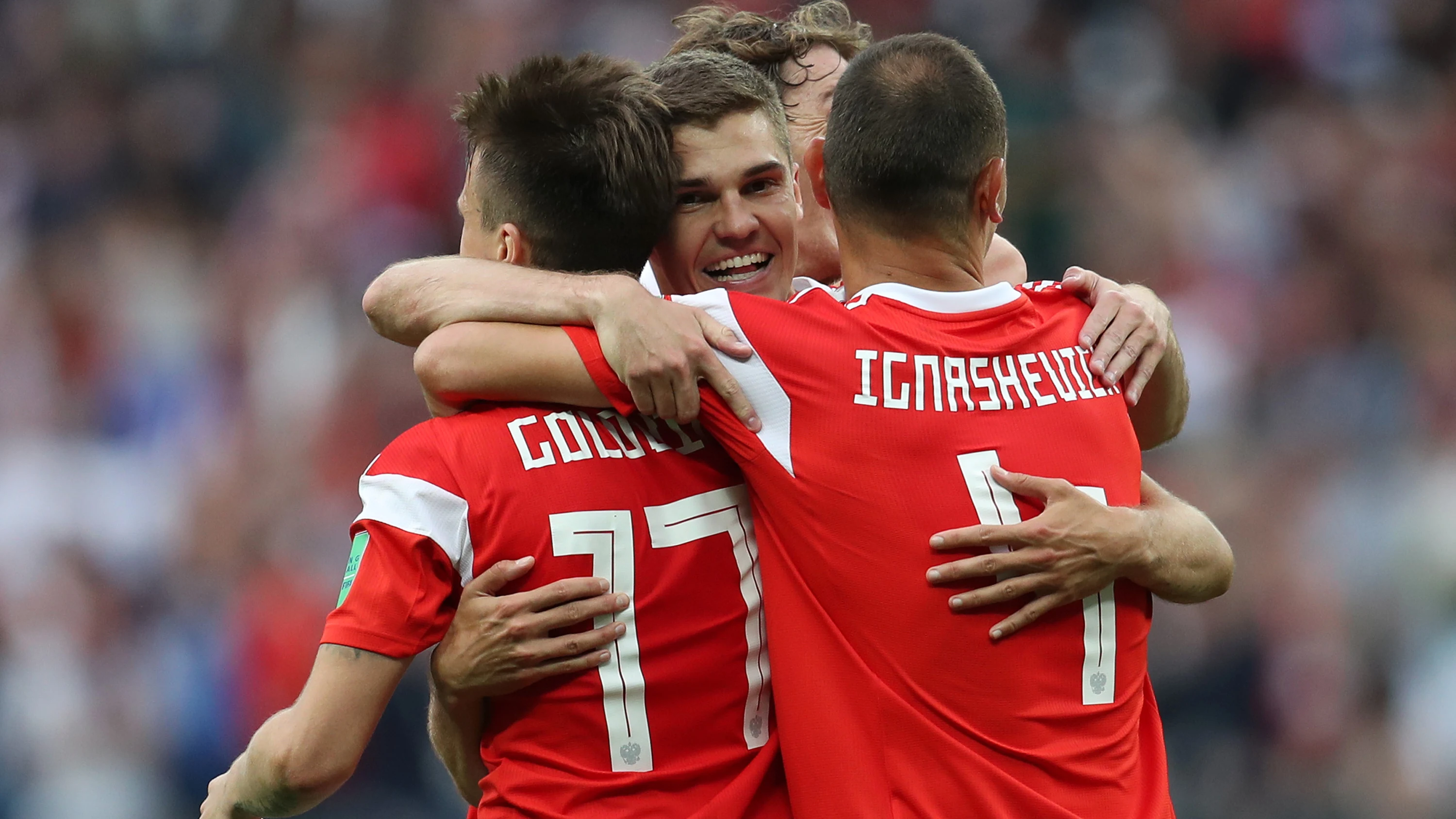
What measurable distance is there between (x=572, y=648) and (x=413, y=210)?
725 centimetres

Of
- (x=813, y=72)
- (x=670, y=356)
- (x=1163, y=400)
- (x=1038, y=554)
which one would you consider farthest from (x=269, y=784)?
(x=813, y=72)

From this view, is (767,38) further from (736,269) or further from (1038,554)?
(1038,554)

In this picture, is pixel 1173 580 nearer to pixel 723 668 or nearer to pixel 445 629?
pixel 723 668

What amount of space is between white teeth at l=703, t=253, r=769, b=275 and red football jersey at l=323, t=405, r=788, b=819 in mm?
647

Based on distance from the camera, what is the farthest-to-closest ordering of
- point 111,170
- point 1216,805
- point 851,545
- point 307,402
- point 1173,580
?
1. point 111,170
2. point 307,402
3. point 1216,805
4. point 1173,580
5. point 851,545

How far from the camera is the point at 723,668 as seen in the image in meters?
2.94

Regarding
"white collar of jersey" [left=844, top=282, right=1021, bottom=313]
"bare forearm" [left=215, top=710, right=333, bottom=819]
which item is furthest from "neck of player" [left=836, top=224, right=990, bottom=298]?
"bare forearm" [left=215, top=710, right=333, bottom=819]

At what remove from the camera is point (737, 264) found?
354 cm

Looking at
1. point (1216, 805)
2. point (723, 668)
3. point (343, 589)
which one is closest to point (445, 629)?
point (343, 589)

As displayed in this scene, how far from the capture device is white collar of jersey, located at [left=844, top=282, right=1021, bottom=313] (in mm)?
2947

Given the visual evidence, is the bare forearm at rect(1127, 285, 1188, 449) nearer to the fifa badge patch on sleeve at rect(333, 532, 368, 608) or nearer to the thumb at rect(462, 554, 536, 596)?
the thumb at rect(462, 554, 536, 596)

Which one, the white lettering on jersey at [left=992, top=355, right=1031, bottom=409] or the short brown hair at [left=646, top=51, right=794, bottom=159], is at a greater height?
the short brown hair at [left=646, top=51, right=794, bottom=159]

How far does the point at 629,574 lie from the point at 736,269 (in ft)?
3.01

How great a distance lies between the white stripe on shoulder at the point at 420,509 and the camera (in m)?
2.79
